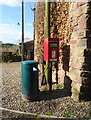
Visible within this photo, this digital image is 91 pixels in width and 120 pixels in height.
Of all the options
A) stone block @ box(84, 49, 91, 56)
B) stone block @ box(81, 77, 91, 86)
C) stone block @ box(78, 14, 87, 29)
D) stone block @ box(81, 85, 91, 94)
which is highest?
stone block @ box(78, 14, 87, 29)

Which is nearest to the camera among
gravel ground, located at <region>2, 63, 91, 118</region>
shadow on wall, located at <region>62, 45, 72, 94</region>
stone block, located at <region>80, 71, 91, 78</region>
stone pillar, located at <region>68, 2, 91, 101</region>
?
gravel ground, located at <region>2, 63, 91, 118</region>

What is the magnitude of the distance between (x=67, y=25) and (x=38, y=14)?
2.63 metres

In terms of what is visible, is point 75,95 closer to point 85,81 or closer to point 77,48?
point 85,81

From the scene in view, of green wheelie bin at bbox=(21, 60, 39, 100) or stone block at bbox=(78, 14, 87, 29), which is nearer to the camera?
stone block at bbox=(78, 14, 87, 29)

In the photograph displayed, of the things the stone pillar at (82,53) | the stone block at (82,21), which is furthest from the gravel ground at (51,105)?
the stone block at (82,21)

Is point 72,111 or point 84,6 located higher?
point 84,6

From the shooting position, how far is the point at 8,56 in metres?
20.2

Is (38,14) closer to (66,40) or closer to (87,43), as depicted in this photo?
(66,40)

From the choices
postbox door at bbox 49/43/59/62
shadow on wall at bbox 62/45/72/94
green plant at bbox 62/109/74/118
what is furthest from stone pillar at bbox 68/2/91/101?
shadow on wall at bbox 62/45/72/94

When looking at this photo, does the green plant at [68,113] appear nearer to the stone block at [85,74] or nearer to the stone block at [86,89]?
Result: the stone block at [86,89]

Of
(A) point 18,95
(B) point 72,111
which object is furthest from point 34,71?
(B) point 72,111

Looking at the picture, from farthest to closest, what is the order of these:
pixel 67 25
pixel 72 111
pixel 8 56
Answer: pixel 8 56
pixel 67 25
pixel 72 111

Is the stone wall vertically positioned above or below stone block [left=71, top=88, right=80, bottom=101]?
above

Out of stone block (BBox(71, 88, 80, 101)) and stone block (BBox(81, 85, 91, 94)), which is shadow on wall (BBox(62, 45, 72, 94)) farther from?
stone block (BBox(81, 85, 91, 94))
